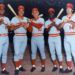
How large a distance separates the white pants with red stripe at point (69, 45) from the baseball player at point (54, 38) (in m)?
0.08

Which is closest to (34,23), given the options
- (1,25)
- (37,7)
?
(37,7)

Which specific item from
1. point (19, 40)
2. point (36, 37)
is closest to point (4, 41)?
point (19, 40)

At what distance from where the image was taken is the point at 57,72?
3131mm

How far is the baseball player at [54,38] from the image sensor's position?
312cm

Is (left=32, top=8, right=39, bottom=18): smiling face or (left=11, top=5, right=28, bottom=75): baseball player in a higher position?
(left=32, top=8, right=39, bottom=18): smiling face

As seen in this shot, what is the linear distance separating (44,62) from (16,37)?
0.44 meters

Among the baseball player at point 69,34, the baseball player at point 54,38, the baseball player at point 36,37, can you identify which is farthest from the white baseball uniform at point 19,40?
the baseball player at point 69,34

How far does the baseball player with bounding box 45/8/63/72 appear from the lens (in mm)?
3125

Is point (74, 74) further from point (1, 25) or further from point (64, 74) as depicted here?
point (1, 25)

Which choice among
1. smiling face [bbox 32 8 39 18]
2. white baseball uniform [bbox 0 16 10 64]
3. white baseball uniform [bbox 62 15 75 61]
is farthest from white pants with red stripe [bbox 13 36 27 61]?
white baseball uniform [bbox 62 15 75 61]

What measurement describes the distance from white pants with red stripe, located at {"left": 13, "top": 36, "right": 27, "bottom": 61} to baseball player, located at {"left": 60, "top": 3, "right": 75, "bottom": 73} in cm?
48

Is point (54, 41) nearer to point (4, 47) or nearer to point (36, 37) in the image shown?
point (36, 37)

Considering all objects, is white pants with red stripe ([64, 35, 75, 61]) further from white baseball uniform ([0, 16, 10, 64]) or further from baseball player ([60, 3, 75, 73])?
white baseball uniform ([0, 16, 10, 64])

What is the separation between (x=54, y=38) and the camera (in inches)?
123
